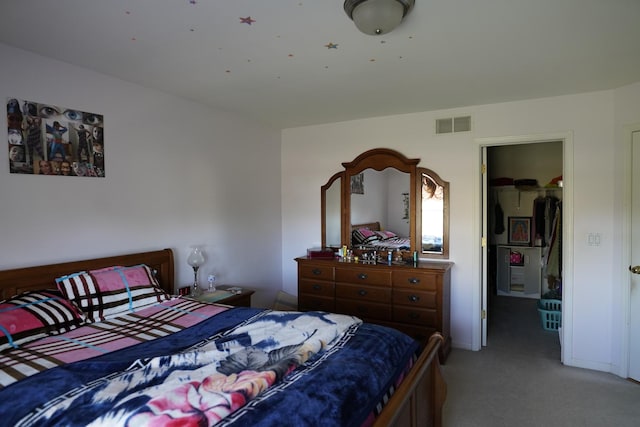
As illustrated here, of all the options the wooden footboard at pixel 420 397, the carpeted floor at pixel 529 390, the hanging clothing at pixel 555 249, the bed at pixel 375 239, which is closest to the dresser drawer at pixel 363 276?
the bed at pixel 375 239

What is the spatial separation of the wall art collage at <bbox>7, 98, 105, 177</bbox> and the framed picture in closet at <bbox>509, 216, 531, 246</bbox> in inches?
223

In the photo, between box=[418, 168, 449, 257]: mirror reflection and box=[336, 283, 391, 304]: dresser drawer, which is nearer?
box=[336, 283, 391, 304]: dresser drawer

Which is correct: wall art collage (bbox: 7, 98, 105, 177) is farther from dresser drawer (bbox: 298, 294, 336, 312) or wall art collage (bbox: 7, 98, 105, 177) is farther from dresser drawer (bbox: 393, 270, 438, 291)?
dresser drawer (bbox: 393, 270, 438, 291)

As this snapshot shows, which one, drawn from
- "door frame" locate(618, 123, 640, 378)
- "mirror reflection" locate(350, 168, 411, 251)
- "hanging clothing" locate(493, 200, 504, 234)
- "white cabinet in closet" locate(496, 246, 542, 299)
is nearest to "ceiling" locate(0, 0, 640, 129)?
"door frame" locate(618, 123, 640, 378)

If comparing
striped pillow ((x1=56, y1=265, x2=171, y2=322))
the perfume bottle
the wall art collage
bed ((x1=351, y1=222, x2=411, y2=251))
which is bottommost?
the perfume bottle

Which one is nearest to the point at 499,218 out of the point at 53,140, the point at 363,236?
the point at 363,236

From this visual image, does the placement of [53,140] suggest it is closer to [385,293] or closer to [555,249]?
[385,293]

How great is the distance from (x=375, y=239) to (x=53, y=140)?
3.04 metres

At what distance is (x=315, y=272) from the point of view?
398 centimetres

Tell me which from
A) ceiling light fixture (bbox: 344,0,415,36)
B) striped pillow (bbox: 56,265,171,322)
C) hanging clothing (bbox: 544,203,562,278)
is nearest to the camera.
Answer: ceiling light fixture (bbox: 344,0,415,36)

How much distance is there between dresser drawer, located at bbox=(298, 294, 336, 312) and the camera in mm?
3889

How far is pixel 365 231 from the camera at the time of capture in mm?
4234

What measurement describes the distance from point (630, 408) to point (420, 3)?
3.09m

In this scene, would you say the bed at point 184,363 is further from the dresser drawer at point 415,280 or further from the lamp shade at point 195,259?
the dresser drawer at point 415,280
